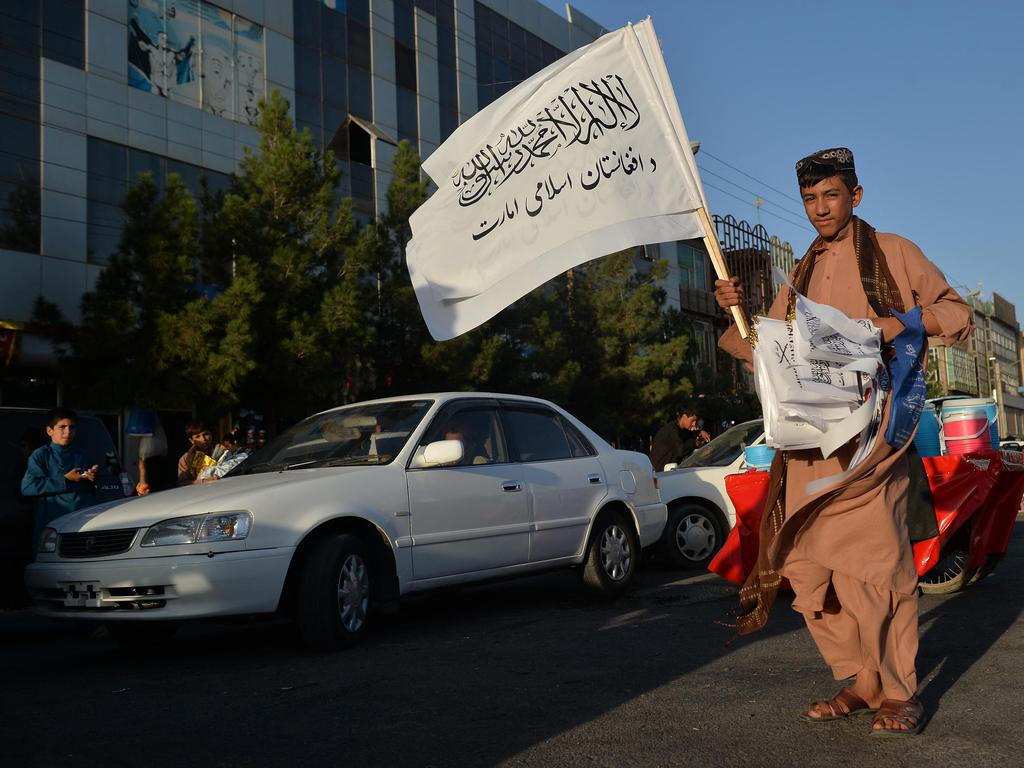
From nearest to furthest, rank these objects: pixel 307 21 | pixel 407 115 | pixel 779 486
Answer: pixel 779 486 < pixel 307 21 < pixel 407 115

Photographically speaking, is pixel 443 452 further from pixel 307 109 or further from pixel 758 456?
pixel 307 109

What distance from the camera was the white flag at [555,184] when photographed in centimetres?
440

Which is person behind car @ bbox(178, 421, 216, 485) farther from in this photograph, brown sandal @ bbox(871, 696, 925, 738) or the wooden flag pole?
brown sandal @ bbox(871, 696, 925, 738)

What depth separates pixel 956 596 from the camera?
7.74 m

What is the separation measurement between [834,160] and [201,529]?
12.3ft

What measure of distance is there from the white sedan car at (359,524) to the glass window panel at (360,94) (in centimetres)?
2131

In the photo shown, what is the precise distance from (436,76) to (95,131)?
1213 cm

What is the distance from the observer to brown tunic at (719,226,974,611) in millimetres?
3922

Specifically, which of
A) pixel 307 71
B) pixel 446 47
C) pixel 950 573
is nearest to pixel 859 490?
pixel 950 573

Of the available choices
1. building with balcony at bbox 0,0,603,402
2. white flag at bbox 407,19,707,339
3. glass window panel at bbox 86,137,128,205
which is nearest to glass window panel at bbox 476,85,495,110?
building with balcony at bbox 0,0,603,402

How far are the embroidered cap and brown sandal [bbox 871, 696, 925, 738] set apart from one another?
1952 millimetres

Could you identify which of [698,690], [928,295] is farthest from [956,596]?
[928,295]

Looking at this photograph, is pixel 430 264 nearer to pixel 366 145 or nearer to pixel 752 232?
pixel 366 145

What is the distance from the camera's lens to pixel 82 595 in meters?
6.16
